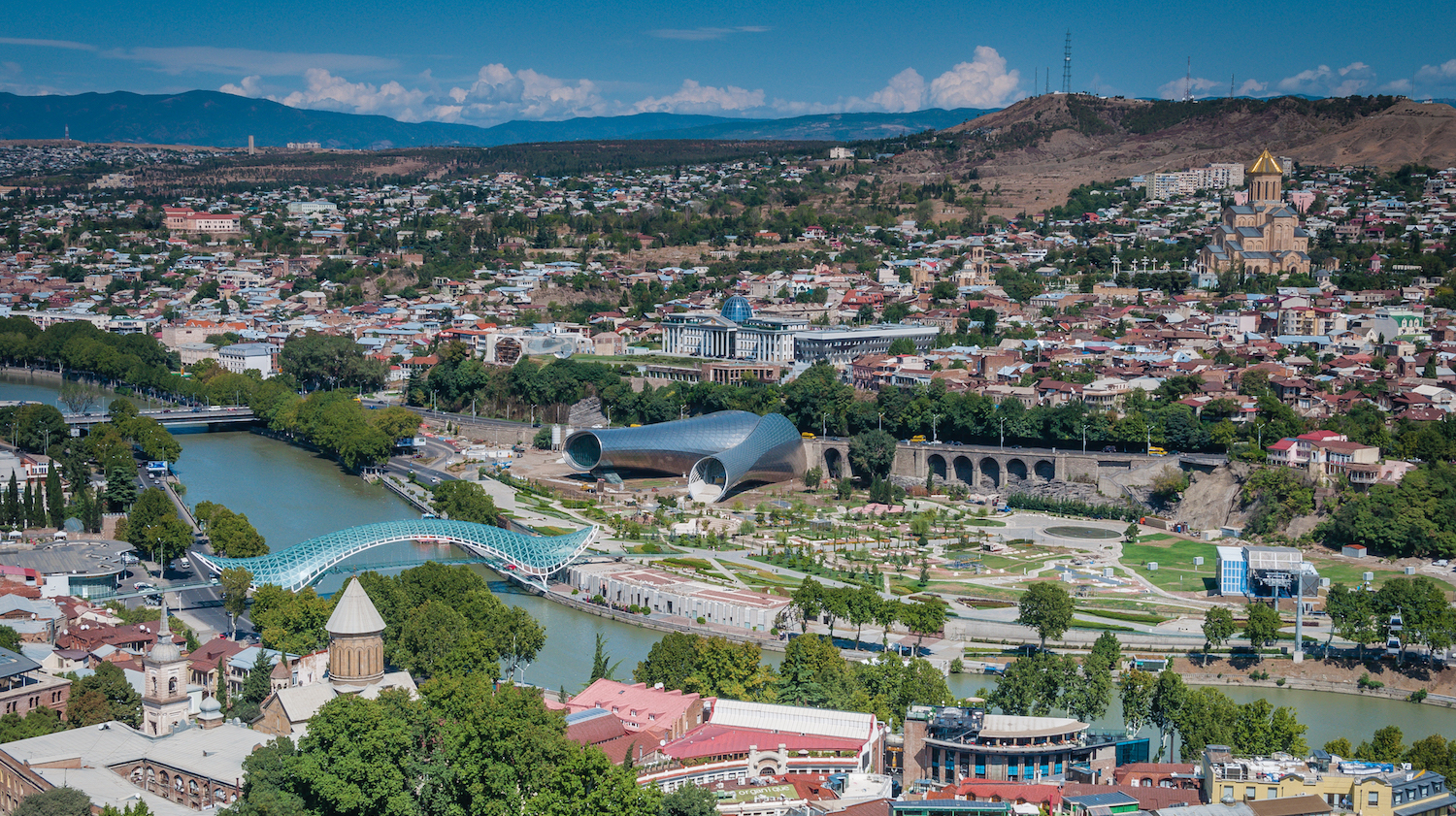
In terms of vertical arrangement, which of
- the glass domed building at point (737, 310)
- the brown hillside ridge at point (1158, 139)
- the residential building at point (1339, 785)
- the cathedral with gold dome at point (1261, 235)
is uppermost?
the brown hillside ridge at point (1158, 139)

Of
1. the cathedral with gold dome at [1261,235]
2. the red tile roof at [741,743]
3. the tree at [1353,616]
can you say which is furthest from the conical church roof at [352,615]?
the cathedral with gold dome at [1261,235]

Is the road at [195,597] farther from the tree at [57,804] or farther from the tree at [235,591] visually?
the tree at [57,804]

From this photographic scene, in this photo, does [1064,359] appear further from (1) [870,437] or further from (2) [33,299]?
(2) [33,299]

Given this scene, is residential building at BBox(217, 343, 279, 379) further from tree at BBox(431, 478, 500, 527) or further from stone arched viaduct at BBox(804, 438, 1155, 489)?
stone arched viaduct at BBox(804, 438, 1155, 489)

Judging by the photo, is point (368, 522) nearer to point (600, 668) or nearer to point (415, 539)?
point (415, 539)

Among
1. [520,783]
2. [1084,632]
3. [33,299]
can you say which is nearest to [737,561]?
[1084,632]

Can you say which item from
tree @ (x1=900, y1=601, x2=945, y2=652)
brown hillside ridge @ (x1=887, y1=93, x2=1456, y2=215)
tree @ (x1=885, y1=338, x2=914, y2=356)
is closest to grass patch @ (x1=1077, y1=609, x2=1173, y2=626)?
tree @ (x1=900, y1=601, x2=945, y2=652)
